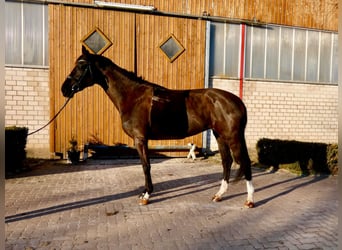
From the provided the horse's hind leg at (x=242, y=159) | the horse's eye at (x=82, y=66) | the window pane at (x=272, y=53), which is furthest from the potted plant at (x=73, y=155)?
the window pane at (x=272, y=53)

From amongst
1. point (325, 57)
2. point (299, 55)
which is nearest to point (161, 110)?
point (299, 55)

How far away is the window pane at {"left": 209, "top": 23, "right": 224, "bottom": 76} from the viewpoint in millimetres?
9242

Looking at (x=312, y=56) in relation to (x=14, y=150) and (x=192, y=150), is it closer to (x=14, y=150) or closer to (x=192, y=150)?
(x=192, y=150)

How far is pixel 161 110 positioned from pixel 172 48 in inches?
206

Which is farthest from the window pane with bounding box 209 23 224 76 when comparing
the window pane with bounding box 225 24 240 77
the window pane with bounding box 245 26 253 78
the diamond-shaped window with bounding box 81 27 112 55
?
the diamond-shaped window with bounding box 81 27 112 55

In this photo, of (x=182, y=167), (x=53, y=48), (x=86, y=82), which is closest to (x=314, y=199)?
(x=182, y=167)

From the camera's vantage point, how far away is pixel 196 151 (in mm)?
9070

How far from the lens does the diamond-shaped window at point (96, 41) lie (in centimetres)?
817

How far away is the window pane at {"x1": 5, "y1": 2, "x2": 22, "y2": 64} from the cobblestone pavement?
3844 mm

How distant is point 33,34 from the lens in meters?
7.88

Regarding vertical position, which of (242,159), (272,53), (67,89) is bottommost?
(242,159)

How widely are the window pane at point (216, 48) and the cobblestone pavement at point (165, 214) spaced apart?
4.60 metres

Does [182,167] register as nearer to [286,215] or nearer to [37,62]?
[286,215]

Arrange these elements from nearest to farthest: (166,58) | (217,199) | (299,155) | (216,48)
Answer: (217,199) < (299,155) < (166,58) < (216,48)
